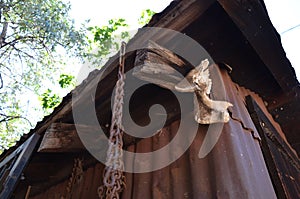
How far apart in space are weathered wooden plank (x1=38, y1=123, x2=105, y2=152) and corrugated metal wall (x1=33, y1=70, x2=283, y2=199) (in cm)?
67

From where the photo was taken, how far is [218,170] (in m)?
1.53

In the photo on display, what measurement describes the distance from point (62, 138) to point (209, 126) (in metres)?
1.44

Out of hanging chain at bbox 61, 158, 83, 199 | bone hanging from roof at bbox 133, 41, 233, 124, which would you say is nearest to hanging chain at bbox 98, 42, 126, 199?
bone hanging from roof at bbox 133, 41, 233, 124

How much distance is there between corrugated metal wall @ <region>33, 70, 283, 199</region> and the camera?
4.80 feet

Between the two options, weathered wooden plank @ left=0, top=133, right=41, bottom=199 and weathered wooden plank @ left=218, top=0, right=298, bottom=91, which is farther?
weathered wooden plank @ left=0, top=133, right=41, bottom=199

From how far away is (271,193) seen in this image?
1.61 metres

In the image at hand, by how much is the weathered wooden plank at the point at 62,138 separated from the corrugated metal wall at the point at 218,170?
673 millimetres

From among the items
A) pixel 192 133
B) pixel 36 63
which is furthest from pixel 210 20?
pixel 36 63

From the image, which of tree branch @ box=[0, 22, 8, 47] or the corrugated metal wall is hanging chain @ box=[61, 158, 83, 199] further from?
tree branch @ box=[0, 22, 8, 47]

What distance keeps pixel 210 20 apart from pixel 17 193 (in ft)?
11.5

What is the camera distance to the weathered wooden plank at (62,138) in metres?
2.35

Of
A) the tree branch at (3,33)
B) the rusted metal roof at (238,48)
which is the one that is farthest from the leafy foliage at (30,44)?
the rusted metal roof at (238,48)

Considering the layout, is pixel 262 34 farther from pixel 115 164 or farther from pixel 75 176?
pixel 75 176

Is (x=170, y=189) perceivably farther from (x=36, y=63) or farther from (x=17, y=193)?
(x=36, y=63)
